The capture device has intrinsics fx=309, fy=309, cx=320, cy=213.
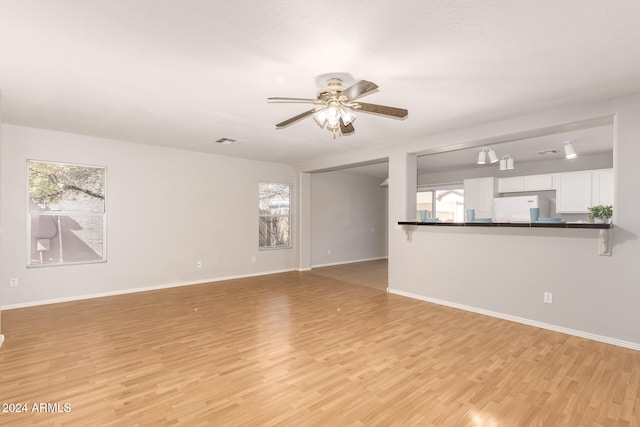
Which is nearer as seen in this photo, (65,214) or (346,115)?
(346,115)

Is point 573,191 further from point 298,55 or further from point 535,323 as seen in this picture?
point 298,55

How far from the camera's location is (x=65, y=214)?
4625 millimetres

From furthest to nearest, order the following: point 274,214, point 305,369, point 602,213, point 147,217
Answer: point 274,214, point 147,217, point 602,213, point 305,369

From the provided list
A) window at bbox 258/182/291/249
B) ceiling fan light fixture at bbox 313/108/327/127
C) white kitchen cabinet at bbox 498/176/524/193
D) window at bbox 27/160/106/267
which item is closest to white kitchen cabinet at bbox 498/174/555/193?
white kitchen cabinet at bbox 498/176/524/193

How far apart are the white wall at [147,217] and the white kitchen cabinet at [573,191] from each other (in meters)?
5.63

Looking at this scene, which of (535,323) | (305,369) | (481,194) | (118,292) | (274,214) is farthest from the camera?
(274,214)

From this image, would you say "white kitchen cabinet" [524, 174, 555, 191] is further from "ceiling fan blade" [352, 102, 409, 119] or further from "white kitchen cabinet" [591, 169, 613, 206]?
"ceiling fan blade" [352, 102, 409, 119]

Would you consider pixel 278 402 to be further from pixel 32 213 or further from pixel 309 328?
pixel 32 213

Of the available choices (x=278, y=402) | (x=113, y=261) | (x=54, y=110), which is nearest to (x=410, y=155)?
(x=278, y=402)

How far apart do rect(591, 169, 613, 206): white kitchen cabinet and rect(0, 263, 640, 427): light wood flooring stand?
3525 mm

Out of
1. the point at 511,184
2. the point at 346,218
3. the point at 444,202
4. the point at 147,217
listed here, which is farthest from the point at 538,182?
the point at 147,217

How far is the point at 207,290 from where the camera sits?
5320 mm

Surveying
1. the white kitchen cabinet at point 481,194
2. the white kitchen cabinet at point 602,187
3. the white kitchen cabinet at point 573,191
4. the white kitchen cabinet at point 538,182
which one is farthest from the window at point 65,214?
the white kitchen cabinet at point 602,187

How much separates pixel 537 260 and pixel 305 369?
302cm
